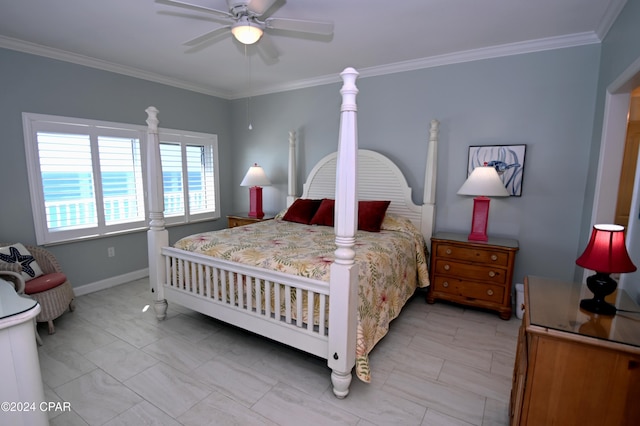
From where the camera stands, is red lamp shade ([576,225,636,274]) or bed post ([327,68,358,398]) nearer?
red lamp shade ([576,225,636,274])

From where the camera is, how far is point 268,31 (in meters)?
2.69

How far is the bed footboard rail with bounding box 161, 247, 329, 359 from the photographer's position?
200 centimetres

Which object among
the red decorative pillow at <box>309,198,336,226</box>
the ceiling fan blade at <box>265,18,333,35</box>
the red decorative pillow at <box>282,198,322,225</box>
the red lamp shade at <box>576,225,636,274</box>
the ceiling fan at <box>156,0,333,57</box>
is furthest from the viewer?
the red decorative pillow at <box>282,198,322,225</box>

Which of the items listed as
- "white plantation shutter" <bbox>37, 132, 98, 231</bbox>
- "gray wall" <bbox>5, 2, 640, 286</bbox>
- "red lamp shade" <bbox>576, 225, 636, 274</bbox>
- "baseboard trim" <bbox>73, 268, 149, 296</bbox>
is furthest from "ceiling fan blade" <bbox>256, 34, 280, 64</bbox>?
"baseboard trim" <bbox>73, 268, 149, 296</bbox>

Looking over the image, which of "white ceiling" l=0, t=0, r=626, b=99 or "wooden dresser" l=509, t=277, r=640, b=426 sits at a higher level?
"white ceiling" l=0, t=0, r=626, b=99

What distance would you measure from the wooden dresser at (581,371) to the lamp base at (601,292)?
41 mm

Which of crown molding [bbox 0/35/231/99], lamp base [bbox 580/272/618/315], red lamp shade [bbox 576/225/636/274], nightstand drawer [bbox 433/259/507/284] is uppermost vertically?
crown molding [bbox 0/35/231/99]

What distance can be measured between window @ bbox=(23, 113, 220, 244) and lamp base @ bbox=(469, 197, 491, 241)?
3.80m

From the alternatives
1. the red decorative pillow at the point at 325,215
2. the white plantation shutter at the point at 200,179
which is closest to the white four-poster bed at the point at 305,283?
the red decorative pillow at the point at 325,215

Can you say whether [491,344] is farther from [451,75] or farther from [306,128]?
[306,128]

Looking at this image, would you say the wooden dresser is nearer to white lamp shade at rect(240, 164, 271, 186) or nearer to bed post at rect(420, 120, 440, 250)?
bed post at rect(420, 120, 440, 250)

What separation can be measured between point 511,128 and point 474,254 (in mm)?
1331

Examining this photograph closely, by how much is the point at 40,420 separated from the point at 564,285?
7.92 ft

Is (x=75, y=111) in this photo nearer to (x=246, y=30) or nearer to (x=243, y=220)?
(x=243, y=220)
